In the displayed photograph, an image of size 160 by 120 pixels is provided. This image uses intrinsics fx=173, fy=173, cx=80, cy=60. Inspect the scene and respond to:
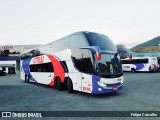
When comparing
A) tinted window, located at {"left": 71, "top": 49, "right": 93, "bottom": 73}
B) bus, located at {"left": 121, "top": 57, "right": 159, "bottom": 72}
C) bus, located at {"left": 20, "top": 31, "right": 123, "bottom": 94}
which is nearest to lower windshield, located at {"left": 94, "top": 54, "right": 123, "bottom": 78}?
bus, located at {"left": 20, "top": 31, "right": 123, "bottom": 94}

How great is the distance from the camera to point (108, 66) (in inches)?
359

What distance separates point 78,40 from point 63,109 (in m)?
4.46

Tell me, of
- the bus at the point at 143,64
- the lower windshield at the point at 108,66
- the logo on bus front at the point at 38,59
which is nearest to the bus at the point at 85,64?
the lower windshield at the point at 108,66

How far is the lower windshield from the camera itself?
8.84 meters

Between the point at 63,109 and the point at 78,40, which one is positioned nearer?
the point at 63,109

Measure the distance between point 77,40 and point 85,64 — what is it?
1681 millimetres

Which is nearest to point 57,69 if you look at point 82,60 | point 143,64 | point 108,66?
point 82,60

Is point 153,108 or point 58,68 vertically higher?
point 58,68

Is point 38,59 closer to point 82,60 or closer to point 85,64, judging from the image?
point 82,60

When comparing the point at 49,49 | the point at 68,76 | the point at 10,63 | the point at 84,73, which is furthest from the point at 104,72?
the point at 10,63

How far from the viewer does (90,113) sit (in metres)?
6.32

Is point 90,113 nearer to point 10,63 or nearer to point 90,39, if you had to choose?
point 90,39

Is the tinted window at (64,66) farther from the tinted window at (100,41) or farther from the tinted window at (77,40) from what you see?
the tinted window at (100,41)

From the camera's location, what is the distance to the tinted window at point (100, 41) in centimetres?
943
